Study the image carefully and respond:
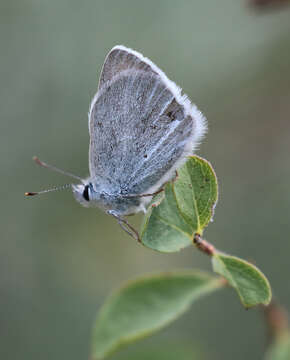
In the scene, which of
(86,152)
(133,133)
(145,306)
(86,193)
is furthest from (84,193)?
(86,152)

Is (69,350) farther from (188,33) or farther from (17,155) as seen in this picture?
(188,33)

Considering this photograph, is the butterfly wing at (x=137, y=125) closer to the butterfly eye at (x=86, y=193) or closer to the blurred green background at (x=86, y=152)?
the butterfly eye at (x=86, y=193)

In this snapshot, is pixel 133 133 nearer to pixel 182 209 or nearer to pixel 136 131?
pixel 136 131

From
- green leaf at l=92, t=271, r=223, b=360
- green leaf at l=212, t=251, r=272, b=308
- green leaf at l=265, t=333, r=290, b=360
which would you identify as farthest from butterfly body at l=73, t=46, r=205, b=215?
green leaf at l=265, t=333, r=290, b=360

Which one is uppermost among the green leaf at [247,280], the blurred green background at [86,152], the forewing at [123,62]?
the forewing at [123,62]

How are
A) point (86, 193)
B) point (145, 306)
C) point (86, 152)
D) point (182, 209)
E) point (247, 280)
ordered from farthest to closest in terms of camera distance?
point (86, 152), point (86, 193), point (145, 306), point (182, 209), point (247, 280)

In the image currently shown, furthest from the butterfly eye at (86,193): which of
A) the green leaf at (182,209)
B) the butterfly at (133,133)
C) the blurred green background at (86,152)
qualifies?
the blurred green background at (86,152)

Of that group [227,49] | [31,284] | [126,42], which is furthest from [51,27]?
[31,284]
